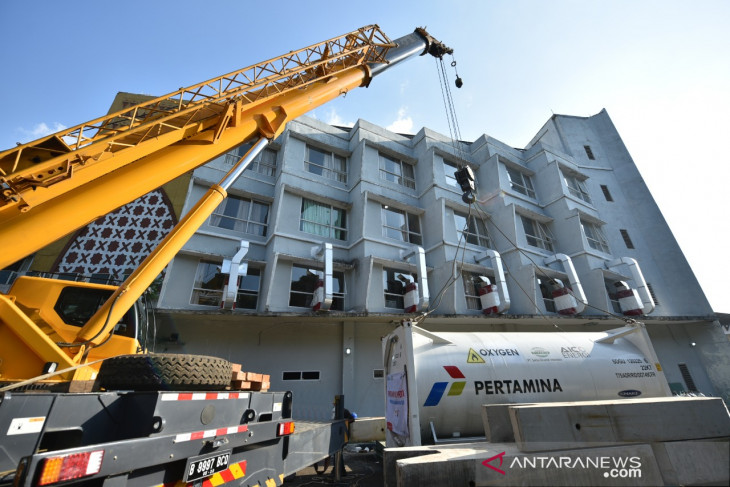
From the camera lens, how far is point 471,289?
16.8 meters

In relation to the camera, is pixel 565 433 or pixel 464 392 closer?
pixel 565 433

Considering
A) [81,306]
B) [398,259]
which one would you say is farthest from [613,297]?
[81,306]

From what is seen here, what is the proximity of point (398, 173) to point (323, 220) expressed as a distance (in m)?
6.07

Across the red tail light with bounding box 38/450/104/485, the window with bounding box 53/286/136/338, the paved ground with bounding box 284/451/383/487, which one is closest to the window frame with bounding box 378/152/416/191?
the paved ground with bounding box 284/451/383/487

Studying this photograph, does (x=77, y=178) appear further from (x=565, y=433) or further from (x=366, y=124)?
(x=366, y=124)

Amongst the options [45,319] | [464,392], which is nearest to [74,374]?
[45,319]

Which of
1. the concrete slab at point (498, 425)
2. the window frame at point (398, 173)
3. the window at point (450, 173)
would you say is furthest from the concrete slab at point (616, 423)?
the window at point (450, 173)

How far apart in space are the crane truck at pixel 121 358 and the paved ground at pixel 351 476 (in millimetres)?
1279

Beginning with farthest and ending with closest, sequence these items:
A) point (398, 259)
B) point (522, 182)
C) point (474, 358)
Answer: point (522, 182), point (398, 259), point (474, 358)

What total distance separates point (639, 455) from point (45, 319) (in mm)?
8724

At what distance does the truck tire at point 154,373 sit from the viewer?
318 centimetres

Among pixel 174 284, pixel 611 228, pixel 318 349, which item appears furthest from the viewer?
pixel 611 228

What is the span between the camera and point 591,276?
1778 cm

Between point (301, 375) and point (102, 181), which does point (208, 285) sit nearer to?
point (301, 375)
